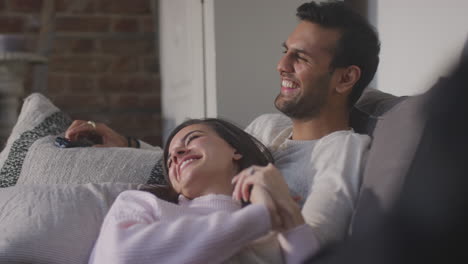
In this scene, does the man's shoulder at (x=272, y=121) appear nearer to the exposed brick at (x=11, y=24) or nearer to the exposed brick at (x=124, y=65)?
the exposed brick at (x=124, y=65)

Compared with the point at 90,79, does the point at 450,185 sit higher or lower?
higher

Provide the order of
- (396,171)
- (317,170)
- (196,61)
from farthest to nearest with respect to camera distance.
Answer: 1. (196,61)
2. (317,170)
3. (396,171)

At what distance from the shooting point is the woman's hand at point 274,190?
97 cm

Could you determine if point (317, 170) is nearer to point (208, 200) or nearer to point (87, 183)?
point (208, 200)

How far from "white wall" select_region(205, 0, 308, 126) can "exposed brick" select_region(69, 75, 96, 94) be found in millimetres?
1569

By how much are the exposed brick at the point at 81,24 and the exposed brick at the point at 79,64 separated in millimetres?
164

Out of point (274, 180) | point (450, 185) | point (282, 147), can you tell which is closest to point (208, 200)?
point (274, 180)

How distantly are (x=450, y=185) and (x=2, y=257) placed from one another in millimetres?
→ 878

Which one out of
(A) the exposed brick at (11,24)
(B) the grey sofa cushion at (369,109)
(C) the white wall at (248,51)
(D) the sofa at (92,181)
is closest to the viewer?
(D) the sofa at (92,181)

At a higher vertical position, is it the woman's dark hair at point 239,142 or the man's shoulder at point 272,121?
the woman's dark hair at point 239,142

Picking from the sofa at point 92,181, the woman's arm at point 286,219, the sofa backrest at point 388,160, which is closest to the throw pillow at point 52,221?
the sofa at point 92,181

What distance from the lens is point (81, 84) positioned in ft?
12.5

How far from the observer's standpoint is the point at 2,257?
3.76 ft

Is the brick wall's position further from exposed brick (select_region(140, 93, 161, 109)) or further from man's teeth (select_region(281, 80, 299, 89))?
man's teeth (select_region(281, 80, 299, 89))
